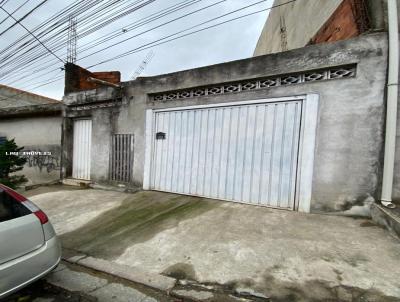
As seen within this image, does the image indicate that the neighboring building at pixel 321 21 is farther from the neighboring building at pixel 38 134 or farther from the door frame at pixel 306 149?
the neighboring building at pixel 38 134

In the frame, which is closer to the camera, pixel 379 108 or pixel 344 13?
pixel 379 108

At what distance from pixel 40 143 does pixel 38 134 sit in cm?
40

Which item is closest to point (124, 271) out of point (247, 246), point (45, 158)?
point (247, 246)

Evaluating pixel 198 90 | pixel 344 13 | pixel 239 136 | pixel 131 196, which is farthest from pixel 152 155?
pixel 344 13

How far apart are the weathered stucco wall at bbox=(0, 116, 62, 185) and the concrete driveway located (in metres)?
4.21

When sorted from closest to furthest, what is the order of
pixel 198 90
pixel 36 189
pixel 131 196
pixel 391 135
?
pixel 391 135 → pixel 198 90 → pixel 131 196 → pixel 36 189

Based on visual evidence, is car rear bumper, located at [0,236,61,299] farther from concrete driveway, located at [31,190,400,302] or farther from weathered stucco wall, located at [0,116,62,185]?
weathered stucco wall, located at [0,116,62,185]

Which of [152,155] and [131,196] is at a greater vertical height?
[152,155]

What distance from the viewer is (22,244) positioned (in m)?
1.92

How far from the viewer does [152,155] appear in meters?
5.34

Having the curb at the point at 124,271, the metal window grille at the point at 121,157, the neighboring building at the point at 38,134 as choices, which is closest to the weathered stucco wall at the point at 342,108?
the curb at the point at 124,271

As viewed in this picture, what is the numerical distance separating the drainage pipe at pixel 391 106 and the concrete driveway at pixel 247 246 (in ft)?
2.06

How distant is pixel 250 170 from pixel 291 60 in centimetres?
214

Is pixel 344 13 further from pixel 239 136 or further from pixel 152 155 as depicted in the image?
pixel 152 155
